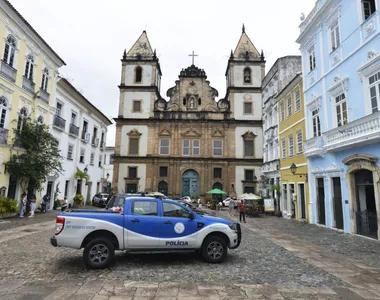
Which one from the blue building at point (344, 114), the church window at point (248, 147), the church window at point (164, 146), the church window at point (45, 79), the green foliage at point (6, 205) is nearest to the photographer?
the blue building at point (344, 114)

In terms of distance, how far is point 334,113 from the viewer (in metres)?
12.8

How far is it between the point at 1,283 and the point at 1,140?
1192 centimetres

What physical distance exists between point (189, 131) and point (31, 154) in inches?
776

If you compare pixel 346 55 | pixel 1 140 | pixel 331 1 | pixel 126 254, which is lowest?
pixel 126 254

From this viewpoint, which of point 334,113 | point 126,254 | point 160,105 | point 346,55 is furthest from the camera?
point 160,105

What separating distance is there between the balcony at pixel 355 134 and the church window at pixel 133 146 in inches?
943

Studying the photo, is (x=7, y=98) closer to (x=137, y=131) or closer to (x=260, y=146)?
(x=137, y=131)

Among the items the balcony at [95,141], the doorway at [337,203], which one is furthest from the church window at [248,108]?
the doorway at [337,203]

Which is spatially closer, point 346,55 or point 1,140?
point 346,55

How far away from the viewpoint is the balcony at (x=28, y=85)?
16.2 metres

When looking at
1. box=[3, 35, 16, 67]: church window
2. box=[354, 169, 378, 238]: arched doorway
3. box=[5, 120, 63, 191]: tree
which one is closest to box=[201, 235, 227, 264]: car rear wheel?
box=[354, 169, 378, 238]: arched doorway

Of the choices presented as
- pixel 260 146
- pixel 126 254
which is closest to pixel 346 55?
pixel 126 254

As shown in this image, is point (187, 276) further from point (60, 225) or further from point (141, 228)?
point (60, 225)

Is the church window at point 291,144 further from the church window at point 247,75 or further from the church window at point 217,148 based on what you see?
the church window at point 247,75
